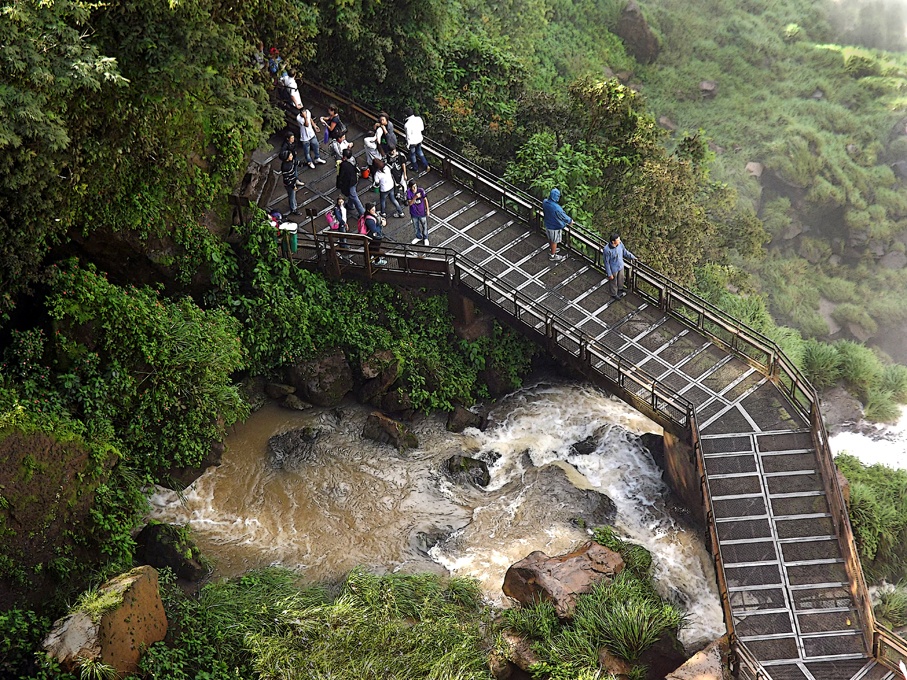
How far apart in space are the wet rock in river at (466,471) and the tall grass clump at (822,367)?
993 cm

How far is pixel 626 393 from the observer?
17.9 m

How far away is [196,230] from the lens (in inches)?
707

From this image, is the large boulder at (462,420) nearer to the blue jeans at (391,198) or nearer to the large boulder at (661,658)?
the blue jeans at (391,198)

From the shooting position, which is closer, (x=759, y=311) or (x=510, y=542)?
(x=510, y=542)

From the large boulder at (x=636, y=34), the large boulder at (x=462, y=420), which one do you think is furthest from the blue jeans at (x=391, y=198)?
the large boulder at (x=636, y=34)

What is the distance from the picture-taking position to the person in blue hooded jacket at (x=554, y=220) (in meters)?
19.5

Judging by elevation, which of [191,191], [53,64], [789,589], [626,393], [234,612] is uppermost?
[53,64]

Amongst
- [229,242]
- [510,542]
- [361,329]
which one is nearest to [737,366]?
[510,542]

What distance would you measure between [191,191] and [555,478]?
9409 millimetres

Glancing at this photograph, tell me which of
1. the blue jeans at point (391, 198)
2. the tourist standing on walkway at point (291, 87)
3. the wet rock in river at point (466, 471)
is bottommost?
the wet rock in river at point (466, 471)

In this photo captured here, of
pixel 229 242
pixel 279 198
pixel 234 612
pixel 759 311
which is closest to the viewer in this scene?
pixel 234 612

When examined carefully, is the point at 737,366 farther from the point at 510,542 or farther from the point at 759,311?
the point at 759,311

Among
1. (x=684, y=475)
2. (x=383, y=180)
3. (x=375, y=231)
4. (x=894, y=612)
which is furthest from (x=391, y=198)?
(x=894, y=612)

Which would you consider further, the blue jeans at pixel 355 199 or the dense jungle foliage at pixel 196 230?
the blue jeans at pixel 355 199
